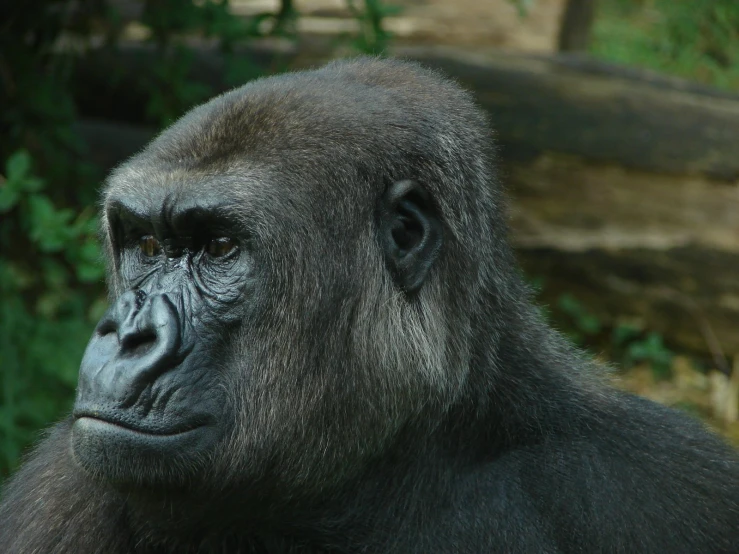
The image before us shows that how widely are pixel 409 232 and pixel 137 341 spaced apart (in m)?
0.98

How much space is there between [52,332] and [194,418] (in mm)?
3182

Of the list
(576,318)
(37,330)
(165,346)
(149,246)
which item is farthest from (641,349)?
(165,346)

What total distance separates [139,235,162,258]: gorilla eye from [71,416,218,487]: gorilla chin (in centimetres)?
65

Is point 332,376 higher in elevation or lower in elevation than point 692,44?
higher

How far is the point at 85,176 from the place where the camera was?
268 inches

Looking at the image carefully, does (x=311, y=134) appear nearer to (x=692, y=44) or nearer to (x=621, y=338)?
(x=621, y=338)

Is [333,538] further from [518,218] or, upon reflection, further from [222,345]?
[518,218]

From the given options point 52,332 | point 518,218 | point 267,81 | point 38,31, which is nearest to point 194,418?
point 267,81

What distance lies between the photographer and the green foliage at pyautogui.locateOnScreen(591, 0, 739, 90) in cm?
1034

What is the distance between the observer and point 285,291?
345 cm

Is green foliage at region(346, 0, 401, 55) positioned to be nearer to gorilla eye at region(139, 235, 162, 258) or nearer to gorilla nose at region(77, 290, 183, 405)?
gorilla eye at region(139, 235, 162, 258)

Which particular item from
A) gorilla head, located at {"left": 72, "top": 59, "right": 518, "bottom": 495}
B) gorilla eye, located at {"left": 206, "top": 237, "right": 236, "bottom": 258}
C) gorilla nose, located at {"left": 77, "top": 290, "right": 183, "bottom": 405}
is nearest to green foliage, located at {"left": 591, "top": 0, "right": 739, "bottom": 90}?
gorilla head, located at {"left": 72, "top": 59, "right": 518, "bottom": 495}

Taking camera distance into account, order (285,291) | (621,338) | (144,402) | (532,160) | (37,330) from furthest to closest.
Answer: (621,338), (532,160), (37,330), (285,291), (144,402)

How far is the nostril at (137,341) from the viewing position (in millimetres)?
3273
